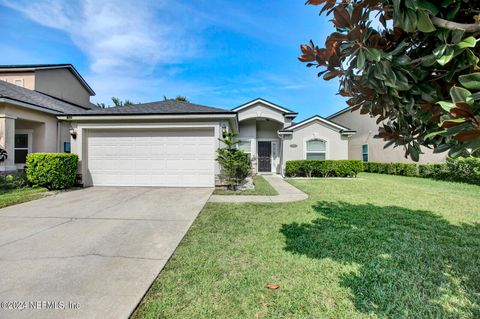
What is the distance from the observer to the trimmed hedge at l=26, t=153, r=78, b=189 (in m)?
8.15

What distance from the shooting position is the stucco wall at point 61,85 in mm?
14219

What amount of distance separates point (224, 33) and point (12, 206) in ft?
34.1

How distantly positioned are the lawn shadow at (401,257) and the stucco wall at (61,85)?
18.6m

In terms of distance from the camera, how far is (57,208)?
227 inches

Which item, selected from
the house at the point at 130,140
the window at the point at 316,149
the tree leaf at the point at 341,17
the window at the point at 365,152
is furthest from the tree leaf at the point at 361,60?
the window at the point at 365,152

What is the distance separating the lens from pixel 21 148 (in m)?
10.5

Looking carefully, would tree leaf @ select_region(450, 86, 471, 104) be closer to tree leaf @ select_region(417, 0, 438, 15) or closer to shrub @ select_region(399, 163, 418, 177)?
tree leaf @ select_region(417, 0, 438, 15)

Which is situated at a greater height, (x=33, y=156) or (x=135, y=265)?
(x=33, y=156)

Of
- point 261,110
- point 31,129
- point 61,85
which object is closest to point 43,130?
point 31,129

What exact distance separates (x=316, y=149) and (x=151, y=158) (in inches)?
422

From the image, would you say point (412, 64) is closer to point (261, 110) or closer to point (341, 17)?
point (341, 17)

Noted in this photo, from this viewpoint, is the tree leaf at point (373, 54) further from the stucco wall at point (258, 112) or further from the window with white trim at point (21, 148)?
the window with white trim at point (21, 148)

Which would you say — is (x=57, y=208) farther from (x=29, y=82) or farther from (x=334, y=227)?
(x=29, y=82)

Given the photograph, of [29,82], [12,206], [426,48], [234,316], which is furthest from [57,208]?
[29,82]
